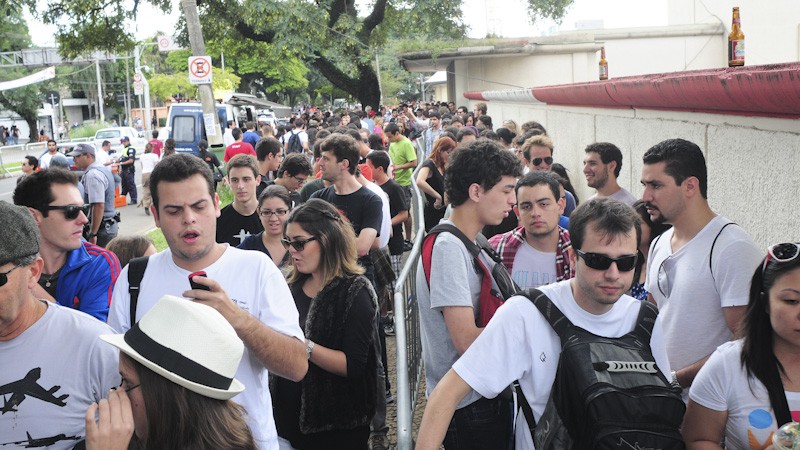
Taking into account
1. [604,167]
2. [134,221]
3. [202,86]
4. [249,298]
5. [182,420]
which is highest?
[202,86]

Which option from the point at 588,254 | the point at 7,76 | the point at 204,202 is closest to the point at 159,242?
the point at 204,202

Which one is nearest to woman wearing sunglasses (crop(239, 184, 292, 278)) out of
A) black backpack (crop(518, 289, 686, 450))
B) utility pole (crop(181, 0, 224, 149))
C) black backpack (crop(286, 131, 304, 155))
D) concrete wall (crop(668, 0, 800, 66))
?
black backpack (crop(518, 289, 686, 450))

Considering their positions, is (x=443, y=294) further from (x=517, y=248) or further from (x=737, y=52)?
(x=737, y=52)

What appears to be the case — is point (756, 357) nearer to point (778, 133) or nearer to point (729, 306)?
point (729, 306)

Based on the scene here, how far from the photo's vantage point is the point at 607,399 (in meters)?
2.60

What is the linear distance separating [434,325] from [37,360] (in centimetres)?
166

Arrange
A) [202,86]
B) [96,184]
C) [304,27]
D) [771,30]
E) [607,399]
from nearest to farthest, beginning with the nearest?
[607,399], [96,184], [202,86], [771,30], [304,27]

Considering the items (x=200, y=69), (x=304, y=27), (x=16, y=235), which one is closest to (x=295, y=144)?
(x=200, y=69)

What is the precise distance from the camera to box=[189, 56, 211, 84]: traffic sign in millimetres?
16750

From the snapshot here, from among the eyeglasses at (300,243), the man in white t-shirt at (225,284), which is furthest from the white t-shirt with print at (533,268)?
the man in white t-shirt at (225,284)

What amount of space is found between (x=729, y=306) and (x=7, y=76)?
73338mm

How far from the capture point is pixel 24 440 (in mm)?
2842

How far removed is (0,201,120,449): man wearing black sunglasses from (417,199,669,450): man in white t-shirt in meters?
1.23

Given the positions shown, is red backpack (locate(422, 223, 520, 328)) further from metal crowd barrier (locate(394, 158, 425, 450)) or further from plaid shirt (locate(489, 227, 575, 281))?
plaid shirt (locate(489, 227, 575, 281))
